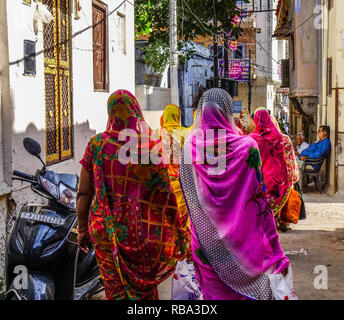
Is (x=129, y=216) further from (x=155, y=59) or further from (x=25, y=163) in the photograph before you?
(x=155, y=59)

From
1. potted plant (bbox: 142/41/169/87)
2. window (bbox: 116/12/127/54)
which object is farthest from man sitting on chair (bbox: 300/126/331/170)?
potted plant (bbox: 142/41/169/87)

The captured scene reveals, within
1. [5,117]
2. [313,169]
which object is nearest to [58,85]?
[5,117]

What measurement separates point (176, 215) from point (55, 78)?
4.01m

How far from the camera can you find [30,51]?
6.05m

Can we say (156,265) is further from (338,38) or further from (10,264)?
(338,38)

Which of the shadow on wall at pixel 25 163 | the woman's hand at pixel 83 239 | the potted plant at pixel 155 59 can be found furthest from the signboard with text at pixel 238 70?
the woman's hand at pixel 83 239

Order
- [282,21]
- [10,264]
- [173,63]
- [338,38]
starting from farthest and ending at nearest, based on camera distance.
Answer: [282,21]
[173,63]
[338,38]
[10,264]

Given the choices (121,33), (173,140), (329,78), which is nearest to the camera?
(173,140)

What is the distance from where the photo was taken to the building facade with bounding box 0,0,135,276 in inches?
216

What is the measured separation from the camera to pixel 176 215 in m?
3.63

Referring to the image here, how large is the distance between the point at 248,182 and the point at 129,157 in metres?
0.75

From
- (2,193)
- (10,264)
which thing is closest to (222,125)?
(10,264)

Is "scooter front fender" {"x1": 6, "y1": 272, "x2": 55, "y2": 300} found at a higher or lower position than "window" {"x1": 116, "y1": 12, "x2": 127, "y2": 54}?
lower

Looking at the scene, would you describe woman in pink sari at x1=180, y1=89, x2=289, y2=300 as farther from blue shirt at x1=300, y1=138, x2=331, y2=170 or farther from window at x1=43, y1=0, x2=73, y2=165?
blue shirt at x1=300, y1=138, x2=331, y2=170
